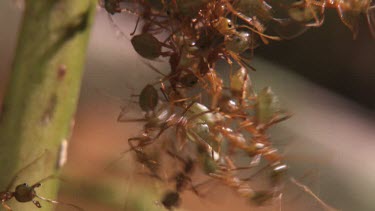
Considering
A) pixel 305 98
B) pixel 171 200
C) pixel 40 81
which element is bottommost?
pixel 305 98

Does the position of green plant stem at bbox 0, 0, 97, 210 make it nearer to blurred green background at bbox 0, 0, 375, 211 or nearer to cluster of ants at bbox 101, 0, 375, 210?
cluster of ants at bbox 101, 0, 375, 210

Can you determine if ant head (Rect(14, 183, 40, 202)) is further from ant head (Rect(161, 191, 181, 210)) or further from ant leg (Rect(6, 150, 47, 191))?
ant head (Rect(161, 191, 181, 210))

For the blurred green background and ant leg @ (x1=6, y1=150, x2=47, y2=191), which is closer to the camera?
ant leg @ (x1=6, y1=150, x2=47, y2=191)

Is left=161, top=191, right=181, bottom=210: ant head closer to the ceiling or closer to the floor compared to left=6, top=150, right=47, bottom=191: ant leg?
closer to the floor

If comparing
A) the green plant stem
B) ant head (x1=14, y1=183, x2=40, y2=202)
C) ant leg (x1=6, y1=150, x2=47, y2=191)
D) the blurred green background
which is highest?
the green plant stem

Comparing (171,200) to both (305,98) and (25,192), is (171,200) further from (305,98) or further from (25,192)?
(305,98)

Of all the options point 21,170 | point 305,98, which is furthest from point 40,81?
point 305,98

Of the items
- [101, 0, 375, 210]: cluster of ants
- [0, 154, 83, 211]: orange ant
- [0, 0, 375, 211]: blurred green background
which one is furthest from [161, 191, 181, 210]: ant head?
[0, 0, 375, 211]: blurred green background

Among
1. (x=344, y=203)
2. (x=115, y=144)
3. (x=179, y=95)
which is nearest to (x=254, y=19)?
(x=179, y=95)
